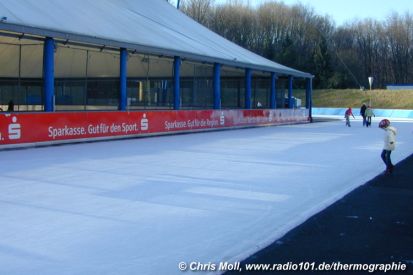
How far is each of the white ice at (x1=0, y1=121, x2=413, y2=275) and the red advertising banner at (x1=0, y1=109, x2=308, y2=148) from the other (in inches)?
39.3

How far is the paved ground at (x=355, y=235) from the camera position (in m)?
5.14

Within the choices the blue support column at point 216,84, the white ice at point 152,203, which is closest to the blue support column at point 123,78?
the white ice at point 152,203

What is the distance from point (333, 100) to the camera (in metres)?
69.4

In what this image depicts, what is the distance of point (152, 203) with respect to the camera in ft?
25.7

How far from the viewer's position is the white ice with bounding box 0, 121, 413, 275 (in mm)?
5258

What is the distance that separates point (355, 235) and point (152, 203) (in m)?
3.01

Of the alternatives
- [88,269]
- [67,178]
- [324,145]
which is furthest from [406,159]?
[88,269]

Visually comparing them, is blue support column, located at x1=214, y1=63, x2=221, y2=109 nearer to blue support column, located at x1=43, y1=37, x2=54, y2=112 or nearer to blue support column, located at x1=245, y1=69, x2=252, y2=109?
blue support column, located at x1=245, y1=69, x2=252, y2=109

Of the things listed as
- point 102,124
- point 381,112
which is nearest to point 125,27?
point 102,124

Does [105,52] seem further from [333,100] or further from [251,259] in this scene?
[333,100]

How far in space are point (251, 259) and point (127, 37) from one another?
709 inches

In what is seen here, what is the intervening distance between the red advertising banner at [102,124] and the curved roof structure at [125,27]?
104 inches
